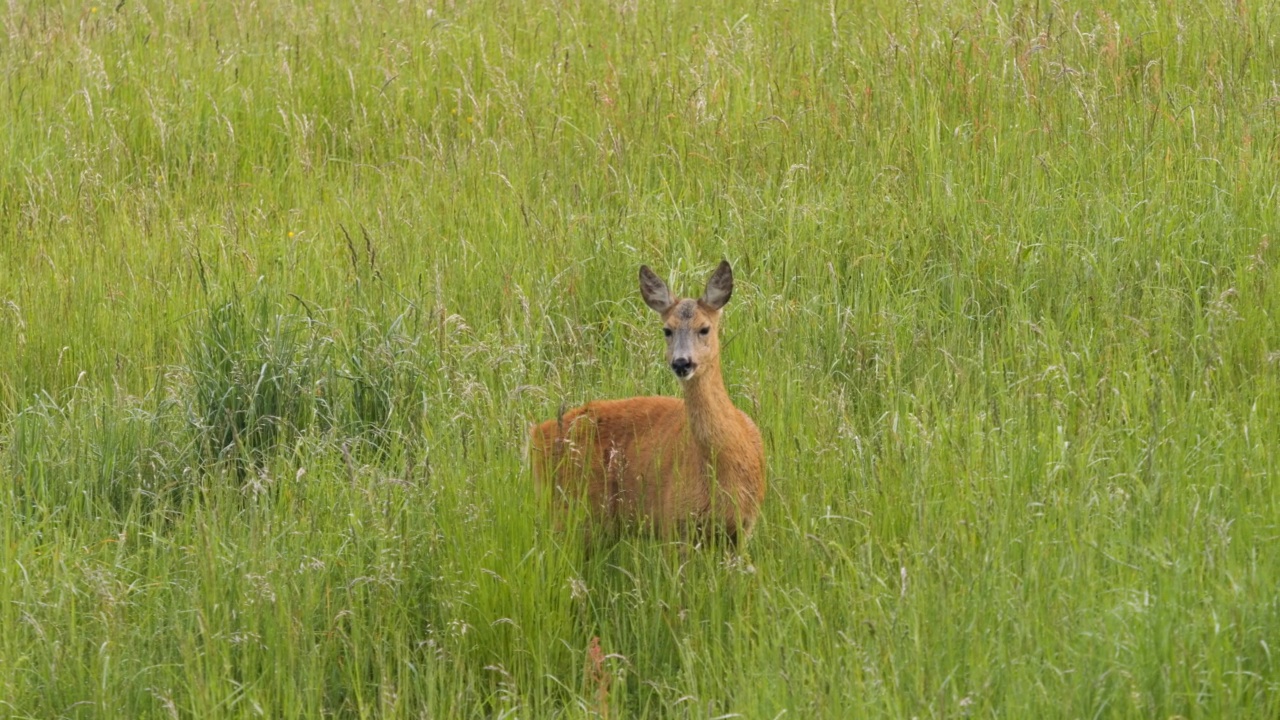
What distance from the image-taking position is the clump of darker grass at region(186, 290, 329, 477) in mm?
5746

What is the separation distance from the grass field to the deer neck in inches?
7.7

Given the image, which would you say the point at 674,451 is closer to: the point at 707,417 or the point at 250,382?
the point at 707,417

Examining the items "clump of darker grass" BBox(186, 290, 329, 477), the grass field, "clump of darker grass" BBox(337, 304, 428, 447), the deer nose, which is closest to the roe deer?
the deer nose

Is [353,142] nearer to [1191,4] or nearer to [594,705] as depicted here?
[1191,4]

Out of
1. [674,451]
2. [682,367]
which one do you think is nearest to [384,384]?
[674,451]

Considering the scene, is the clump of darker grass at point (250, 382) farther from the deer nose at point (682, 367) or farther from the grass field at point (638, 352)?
the deer nose at point (682, 367)

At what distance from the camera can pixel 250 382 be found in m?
5.80

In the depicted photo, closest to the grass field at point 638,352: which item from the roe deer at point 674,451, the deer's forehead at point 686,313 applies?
the roe deer at point 674,451

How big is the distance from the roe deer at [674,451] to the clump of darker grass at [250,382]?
86 centimetres

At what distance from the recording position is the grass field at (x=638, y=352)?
4.18 metres

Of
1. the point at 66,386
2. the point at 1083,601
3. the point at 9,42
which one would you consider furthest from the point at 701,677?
the point at 9,42

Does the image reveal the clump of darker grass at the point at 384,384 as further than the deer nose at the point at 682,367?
Yes

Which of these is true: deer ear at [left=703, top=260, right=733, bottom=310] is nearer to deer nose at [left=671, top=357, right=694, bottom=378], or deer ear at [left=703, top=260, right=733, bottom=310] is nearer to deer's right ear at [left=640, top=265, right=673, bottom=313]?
deer's right ear at [left=640, top=265, right=673, bottom=313]

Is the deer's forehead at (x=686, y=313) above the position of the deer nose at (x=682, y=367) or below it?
above
